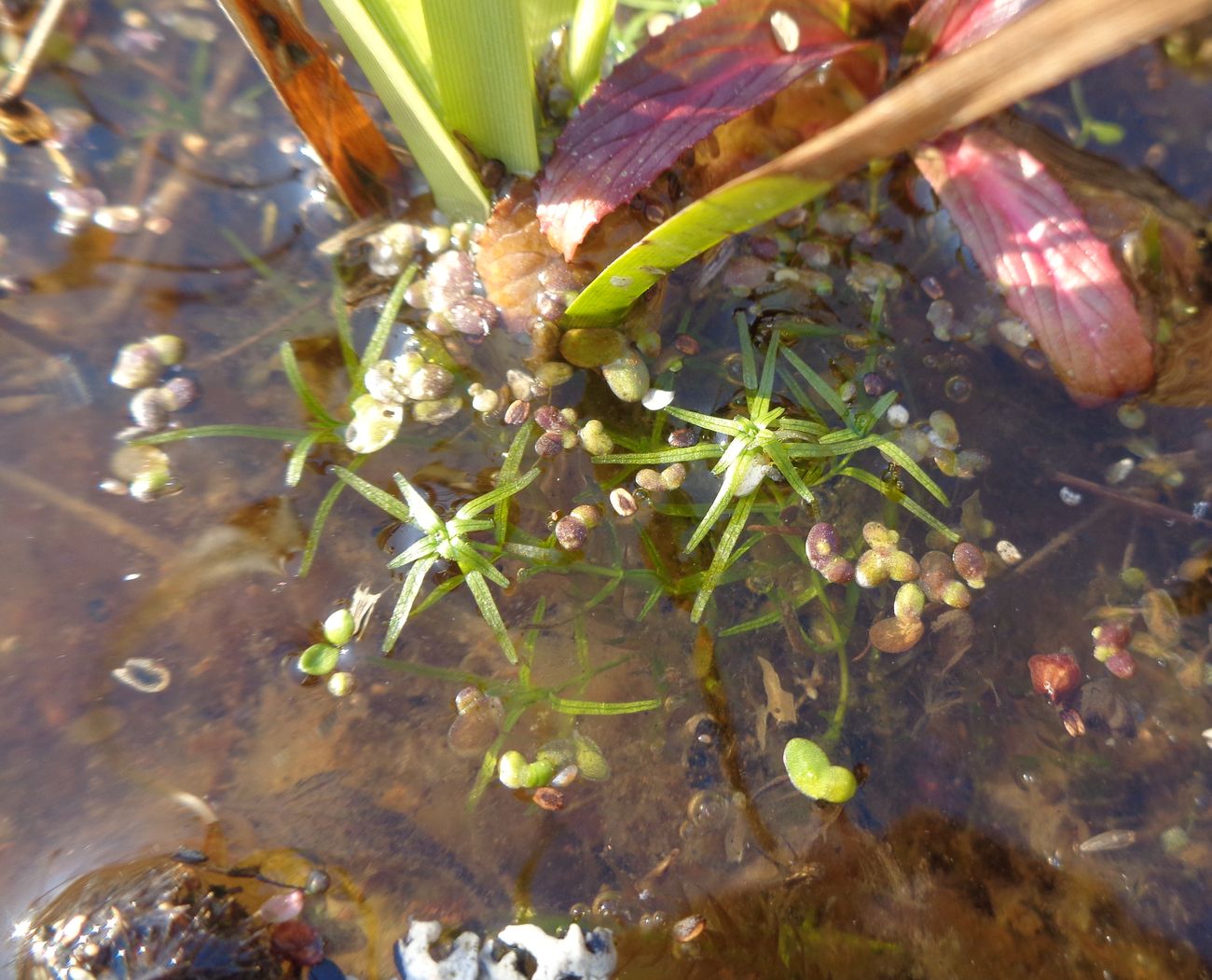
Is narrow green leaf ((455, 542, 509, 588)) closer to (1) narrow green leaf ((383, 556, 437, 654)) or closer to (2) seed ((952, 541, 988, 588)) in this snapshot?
(1) narrow green leaf ((383, 556, 437, 654))

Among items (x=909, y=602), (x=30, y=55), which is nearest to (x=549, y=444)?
(x=909, y=602)

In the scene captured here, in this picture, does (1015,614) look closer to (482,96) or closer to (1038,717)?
(1038,717)

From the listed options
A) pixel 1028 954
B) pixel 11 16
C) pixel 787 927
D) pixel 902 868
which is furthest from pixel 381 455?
pixel 1028 954

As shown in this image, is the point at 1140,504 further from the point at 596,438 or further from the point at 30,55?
the point at 30,55

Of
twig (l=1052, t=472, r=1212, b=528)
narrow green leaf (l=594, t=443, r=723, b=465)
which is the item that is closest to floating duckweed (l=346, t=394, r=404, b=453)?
narrow green leaf (l=594, t=443, r=723, b=465)

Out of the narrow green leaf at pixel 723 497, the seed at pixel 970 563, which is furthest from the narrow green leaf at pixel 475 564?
the seed at pixel 970 563
